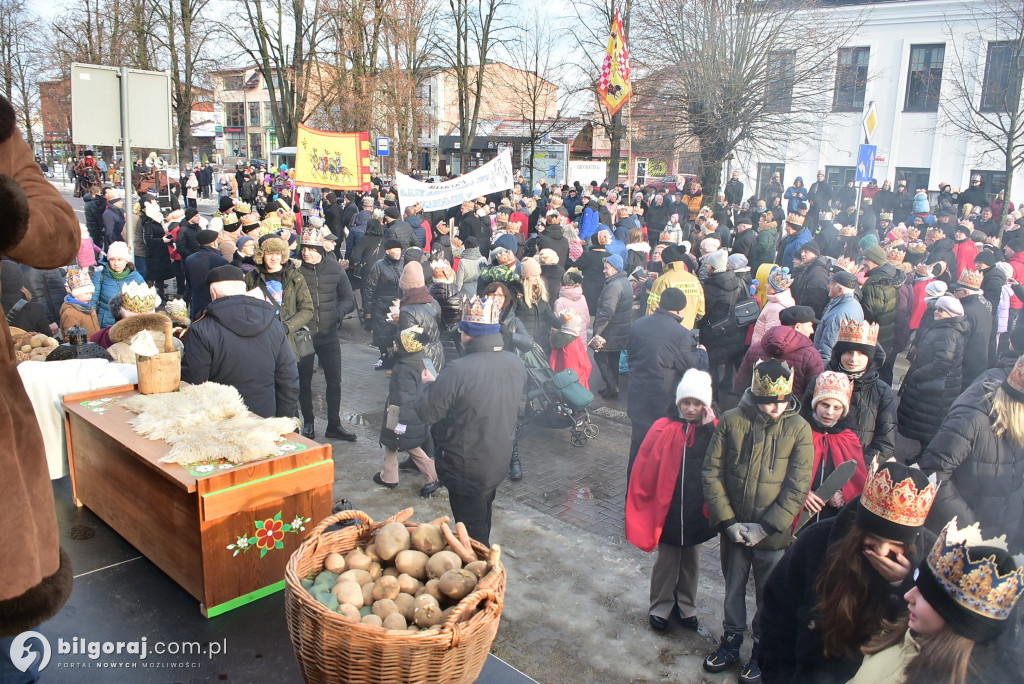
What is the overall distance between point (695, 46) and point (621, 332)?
1360cm

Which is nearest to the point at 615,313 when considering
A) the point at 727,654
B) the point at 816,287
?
the point at 816,287

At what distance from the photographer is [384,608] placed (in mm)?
2773

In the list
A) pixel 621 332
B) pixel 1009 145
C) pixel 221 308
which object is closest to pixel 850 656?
pixel 221 308

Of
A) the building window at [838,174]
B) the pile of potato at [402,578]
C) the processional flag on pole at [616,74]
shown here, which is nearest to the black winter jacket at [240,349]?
the pile of potato at [402,578]

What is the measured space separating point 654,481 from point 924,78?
1217 inches

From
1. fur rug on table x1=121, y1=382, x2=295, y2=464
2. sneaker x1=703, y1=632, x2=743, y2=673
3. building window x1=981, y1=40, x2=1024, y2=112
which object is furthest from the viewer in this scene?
building window x1=981, y1=40, x2=1024, y2=112

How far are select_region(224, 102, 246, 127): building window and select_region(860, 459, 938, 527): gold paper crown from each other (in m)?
91.3

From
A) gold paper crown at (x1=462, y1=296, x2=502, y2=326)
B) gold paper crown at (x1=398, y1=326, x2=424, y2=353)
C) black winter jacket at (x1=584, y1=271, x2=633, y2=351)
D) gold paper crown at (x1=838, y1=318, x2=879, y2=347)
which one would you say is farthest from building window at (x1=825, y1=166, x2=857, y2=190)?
gold paper crown at (x1=462, y1=296, x2=502, y2=326)

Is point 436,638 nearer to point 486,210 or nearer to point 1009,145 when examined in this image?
point 486,210

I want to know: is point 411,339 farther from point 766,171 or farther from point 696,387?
point 766,171

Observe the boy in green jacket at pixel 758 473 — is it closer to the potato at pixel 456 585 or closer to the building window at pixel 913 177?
the potato at pixel 456 585

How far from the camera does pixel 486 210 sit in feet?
55.5

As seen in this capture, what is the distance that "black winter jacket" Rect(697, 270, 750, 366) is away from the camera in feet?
30.2

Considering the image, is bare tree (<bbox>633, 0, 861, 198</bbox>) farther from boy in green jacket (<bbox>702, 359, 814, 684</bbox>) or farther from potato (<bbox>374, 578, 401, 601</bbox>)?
potato (<bbox>374, 578, 401, 601</bbox>)
